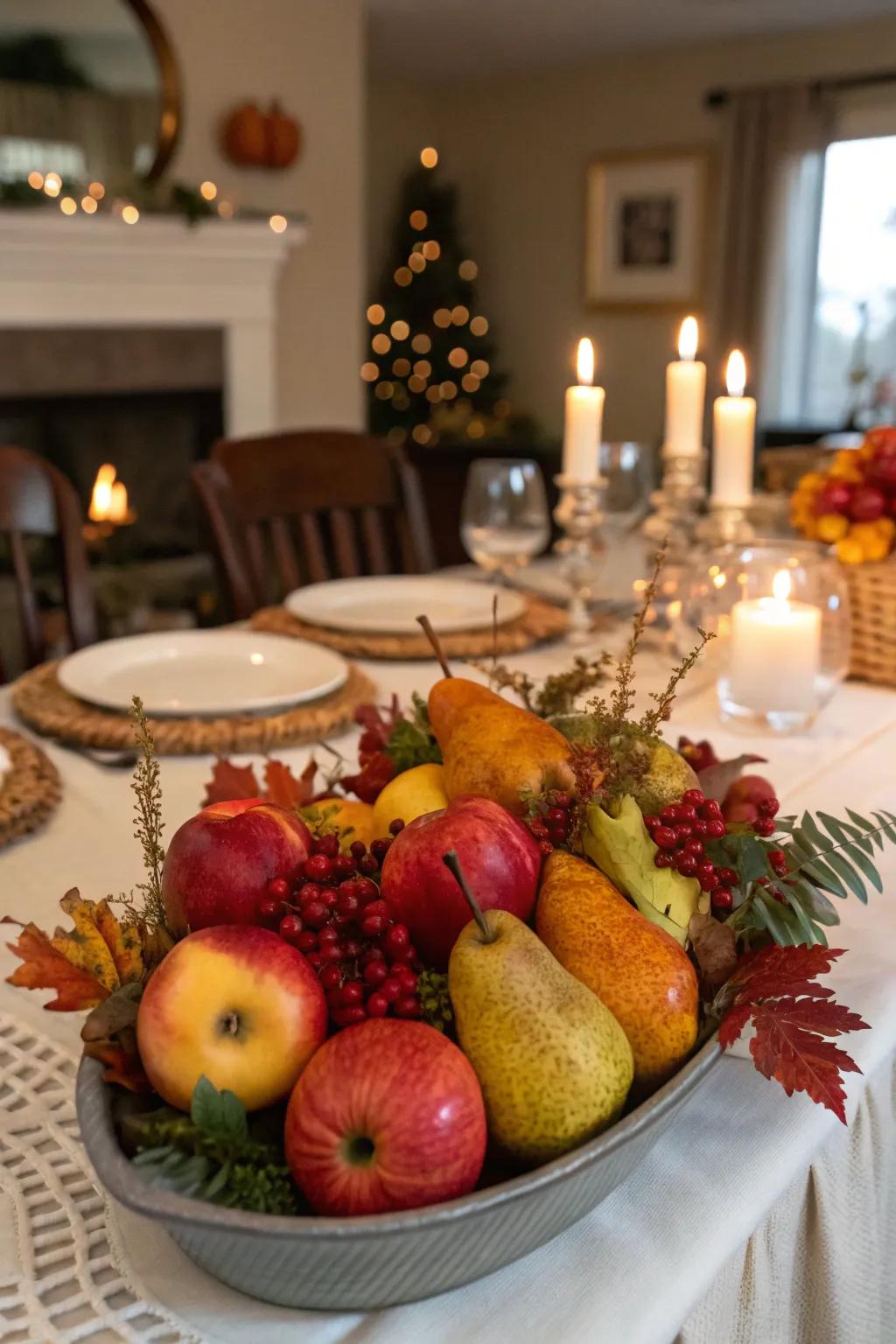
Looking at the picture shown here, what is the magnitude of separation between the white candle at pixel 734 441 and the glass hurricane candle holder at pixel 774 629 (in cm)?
14

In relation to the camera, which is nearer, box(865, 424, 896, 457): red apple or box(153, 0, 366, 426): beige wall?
box(865, 424, 896, 457): red apple

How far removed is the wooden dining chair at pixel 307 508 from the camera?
1794mm

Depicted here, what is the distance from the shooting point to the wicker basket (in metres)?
1.35

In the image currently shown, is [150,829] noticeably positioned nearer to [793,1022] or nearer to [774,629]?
[793,1022]

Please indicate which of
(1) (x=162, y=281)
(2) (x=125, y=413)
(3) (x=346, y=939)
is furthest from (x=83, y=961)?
(2) (x=125, y=413)

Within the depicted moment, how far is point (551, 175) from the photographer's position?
673 cm

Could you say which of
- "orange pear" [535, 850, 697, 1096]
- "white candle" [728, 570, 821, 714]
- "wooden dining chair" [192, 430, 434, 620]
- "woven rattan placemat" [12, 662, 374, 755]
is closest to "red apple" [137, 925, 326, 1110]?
"orange pear" [535, 850, 697, 1096]

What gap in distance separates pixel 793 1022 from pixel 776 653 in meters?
0.69

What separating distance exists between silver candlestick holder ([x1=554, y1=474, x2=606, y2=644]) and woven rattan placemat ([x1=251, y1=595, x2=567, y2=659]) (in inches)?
0.9

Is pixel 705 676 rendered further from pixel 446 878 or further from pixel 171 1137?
pixel 171 1137

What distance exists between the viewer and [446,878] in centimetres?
55

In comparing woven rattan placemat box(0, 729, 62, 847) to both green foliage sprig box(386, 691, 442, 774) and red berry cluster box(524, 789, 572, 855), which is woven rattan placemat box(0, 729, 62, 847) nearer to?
green foliage sprig box(386, 691, 442, 774)

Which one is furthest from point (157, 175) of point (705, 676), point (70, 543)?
point (705, 676)

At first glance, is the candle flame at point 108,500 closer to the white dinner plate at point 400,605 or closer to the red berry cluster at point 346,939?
the white dinner plate at point 400,605
